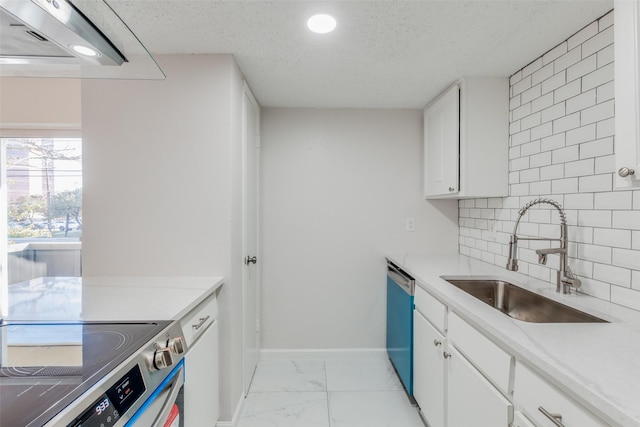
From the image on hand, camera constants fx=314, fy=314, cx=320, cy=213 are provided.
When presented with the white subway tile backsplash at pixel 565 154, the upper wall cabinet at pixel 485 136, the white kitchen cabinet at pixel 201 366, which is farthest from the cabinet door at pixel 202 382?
the white subway tile backsplash at pixel 565 154

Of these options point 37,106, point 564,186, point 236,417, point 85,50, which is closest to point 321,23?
point 85,50

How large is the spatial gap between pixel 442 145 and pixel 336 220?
1.05 meters

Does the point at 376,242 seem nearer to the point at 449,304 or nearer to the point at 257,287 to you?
the point at 257,287

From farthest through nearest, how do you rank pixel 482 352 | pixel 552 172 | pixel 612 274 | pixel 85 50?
pixel 552 172 < pixel 612 274 < pixel 482 352 < pixel 85 50

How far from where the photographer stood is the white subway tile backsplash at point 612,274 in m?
1.31

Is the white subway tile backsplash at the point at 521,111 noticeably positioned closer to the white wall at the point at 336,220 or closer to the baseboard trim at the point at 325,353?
the white wall at the point at 336,220

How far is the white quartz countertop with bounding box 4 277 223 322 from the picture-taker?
1.19 meters

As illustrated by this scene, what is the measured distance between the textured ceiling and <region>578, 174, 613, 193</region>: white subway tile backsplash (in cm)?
73

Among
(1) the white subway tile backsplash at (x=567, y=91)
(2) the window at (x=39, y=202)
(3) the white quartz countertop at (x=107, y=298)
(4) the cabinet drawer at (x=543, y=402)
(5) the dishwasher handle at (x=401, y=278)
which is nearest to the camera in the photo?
(4) the cabinet drawer at (x=543, y=402)

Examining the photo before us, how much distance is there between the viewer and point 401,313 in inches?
88.5

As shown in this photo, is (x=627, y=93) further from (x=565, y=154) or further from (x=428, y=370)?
(x=428, y=370)

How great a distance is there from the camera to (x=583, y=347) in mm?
919

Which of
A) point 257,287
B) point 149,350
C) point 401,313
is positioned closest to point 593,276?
point 401,313

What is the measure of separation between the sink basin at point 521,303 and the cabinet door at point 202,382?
1374 millimetres
